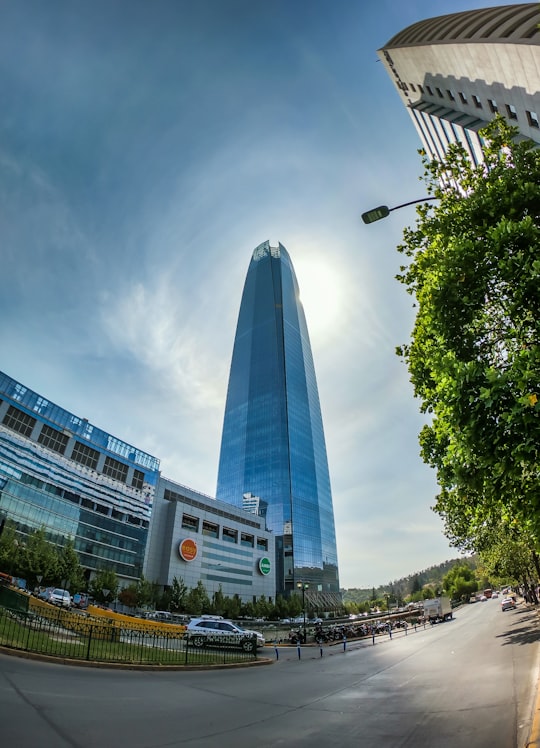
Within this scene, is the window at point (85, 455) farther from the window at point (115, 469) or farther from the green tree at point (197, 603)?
the green tree at point (197, 603)

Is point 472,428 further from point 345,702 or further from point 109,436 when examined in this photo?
point 109,436

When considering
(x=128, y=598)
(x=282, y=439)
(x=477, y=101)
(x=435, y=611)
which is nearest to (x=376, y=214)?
(x=477, y=101)

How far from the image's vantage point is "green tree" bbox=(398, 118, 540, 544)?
6.89 meters

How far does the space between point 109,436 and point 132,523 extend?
18.2m

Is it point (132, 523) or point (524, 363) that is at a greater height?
point (132, 523)

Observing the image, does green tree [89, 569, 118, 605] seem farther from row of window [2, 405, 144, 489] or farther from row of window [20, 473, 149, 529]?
row of window [2, 405, 144, 489]

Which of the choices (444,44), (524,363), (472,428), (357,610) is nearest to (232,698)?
(472,428)

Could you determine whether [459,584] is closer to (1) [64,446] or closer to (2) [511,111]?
(1) [64,446]

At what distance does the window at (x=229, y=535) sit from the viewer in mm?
94875

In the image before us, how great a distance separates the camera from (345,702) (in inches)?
391

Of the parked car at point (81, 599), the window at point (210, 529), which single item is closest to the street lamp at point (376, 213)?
the parked car at point (81, 599)

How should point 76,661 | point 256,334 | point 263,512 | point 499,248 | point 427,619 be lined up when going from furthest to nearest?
point 256,334
point 263,512
point 427,619
point 76,661
point 499,248

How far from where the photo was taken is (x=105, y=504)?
73812 millimetres

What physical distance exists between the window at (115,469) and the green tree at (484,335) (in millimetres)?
77179
